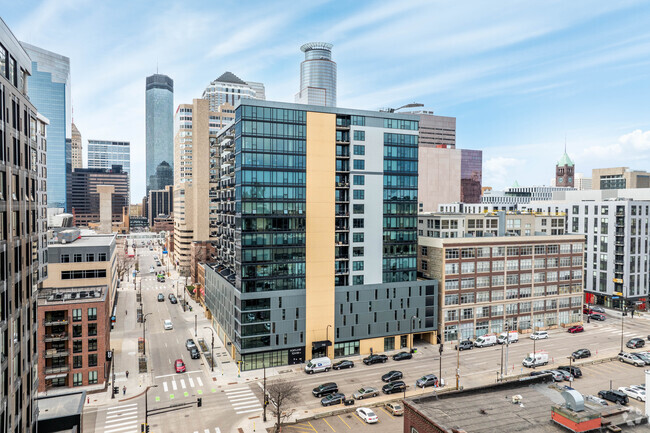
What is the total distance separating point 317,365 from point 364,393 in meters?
12.0

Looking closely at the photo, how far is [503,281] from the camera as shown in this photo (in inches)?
3531

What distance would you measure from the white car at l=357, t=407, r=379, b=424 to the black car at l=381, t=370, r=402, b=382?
38.9 feet

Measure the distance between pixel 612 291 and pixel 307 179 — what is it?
92.8m

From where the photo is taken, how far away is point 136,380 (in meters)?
66.1

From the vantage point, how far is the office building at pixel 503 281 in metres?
85.0

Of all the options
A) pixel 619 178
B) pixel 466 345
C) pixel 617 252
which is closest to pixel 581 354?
pixel 466 345

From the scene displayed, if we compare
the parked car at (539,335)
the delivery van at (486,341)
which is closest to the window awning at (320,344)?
the delivery van at (486,341)

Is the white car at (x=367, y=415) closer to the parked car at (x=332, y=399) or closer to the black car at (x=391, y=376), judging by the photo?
the parked car at (x=332, y=399)

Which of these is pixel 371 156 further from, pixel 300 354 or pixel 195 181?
pixel 195 181

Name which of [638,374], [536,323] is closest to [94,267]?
[536,323]

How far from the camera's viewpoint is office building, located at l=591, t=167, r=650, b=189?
152 m

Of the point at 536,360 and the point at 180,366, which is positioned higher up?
the point at 536,360

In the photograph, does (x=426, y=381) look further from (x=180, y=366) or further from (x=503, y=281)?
(x=180, y=366)

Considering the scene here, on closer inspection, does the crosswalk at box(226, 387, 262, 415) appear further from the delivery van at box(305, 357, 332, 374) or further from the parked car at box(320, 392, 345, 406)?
the delivery van at box(305, 357, 332, 374)
